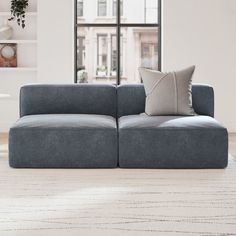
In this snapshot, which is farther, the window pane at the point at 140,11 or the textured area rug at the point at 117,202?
the window pane at the point at 140,11

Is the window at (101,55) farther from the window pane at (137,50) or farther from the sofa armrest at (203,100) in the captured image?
the sofa armrest at (203,100)

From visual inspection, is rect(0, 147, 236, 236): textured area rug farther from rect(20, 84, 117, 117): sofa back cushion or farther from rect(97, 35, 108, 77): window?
rect(97, 35, 108, 77): window

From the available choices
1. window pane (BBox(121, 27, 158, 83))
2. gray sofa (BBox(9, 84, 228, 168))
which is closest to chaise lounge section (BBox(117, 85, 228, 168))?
gray sofa (BBox(9, 84, 228, 168))

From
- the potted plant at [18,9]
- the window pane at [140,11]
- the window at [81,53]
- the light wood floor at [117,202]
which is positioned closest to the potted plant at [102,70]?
the window at [81,53]

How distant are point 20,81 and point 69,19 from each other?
1.03m

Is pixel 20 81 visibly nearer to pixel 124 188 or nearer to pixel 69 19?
pixel 69 19

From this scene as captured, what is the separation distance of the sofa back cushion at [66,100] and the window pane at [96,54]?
2.24 m

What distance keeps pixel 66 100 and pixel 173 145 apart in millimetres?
1166

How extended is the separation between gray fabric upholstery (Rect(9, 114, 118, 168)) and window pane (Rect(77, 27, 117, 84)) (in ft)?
9.61

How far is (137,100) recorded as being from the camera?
15.9 feet

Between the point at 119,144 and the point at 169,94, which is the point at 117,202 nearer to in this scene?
the point at 119,144

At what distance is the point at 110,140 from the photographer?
13.8 feet

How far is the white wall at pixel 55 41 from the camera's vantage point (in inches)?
260

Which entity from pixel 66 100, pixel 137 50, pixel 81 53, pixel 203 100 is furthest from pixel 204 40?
pixel 66 100
